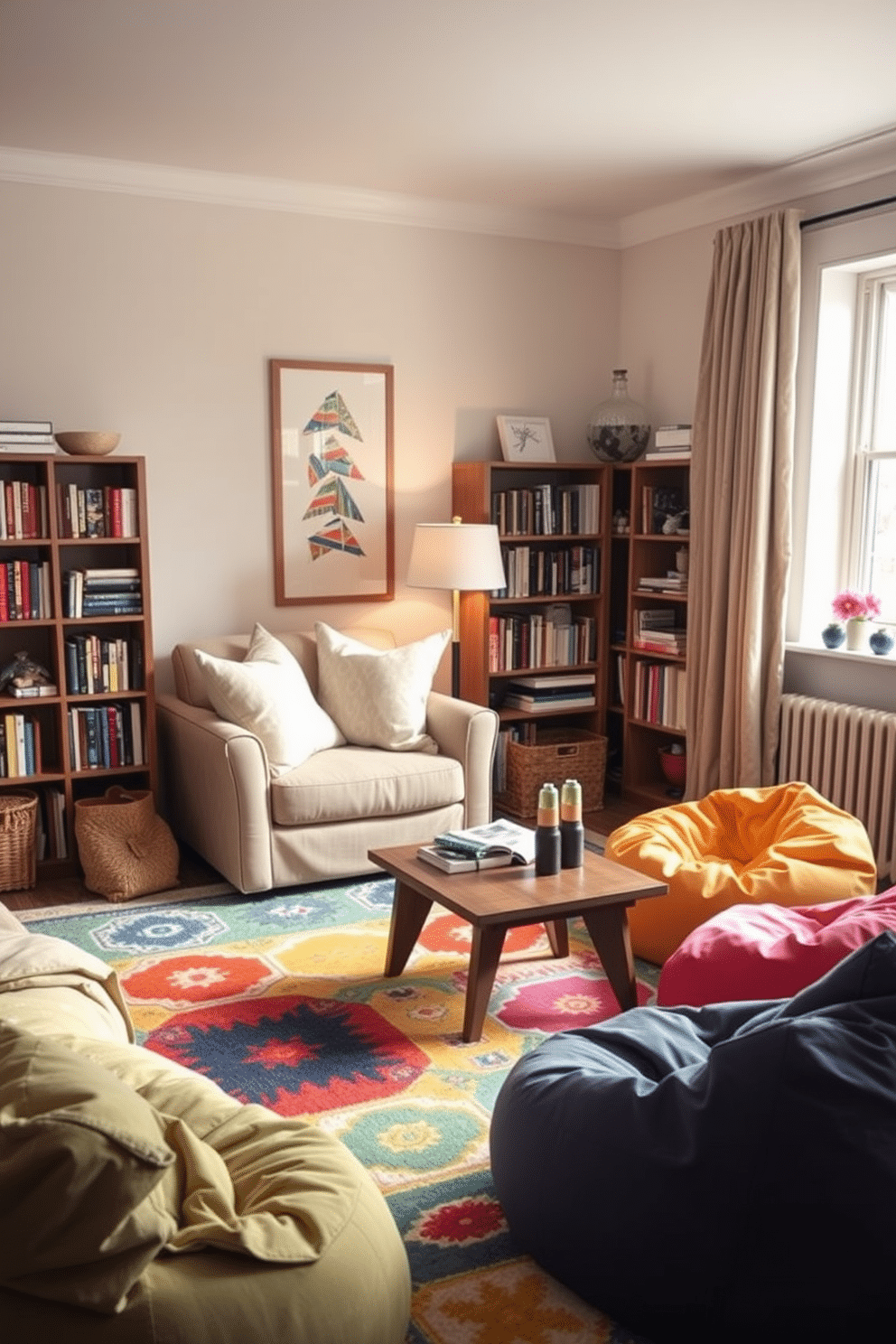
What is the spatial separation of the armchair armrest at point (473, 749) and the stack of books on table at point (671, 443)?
144cm

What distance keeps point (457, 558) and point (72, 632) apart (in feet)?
4.99

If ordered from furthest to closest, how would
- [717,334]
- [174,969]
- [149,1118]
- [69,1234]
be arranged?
[717,334]
[174,969]
[149,1118]
[69,1234]

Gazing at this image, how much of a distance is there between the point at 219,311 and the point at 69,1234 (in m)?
4.10

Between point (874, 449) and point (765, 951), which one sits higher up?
point (874, 449)

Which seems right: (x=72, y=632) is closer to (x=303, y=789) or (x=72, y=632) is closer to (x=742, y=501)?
(x=303, y=789)

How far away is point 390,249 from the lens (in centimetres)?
526

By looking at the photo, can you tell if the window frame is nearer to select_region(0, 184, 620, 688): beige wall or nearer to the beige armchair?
select_region(0, 184, 620, 688): beige wall

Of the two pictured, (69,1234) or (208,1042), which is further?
(208,1042)

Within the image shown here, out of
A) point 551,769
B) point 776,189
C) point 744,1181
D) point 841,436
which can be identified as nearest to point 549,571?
point 551,769

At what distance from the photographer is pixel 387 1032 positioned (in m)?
3.25

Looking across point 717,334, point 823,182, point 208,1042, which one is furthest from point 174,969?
point 823,182

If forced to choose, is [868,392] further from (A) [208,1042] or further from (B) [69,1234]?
(B) [69,1234]

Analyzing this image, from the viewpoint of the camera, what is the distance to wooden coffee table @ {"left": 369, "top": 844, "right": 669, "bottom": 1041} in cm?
314

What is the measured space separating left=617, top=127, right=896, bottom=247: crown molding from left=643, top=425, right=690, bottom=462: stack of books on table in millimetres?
864
